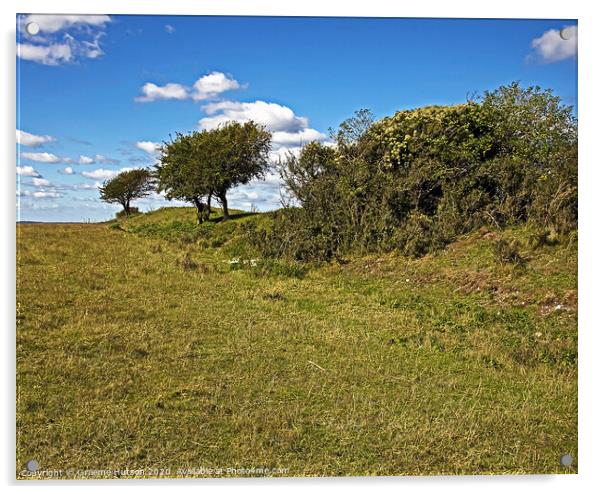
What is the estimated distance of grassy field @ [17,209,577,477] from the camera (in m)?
3.98

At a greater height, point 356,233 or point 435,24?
point 435,24

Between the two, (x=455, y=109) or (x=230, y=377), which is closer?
(x=230, y=377)

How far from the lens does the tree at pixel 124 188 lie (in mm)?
5680

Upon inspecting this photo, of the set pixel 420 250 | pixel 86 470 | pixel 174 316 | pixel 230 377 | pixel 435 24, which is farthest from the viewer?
pixel 420 250

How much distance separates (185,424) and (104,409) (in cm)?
75

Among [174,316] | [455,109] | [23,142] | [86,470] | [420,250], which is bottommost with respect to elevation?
[86,470]

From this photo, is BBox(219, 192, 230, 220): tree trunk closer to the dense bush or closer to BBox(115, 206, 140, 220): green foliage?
the dense bush

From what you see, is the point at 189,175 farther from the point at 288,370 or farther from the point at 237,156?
the point at 288,370

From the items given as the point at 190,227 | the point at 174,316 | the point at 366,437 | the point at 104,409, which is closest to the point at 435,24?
the point at 366,437

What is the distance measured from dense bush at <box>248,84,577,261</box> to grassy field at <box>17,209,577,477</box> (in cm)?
220

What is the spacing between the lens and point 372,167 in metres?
11.2

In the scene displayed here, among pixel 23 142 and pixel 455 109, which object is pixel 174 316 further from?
pixel 455 109

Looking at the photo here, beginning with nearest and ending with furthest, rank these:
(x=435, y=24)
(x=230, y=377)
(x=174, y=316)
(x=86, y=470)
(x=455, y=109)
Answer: (x=86, y=470)
(x=230, y=377)
(x=435, y=24)
(x=174, y=316)
(x=455, y=109)

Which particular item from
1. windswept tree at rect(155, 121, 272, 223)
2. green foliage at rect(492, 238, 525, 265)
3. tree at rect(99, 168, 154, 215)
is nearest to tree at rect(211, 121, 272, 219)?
windswept tree at rect(155, 121, 272, 223)
